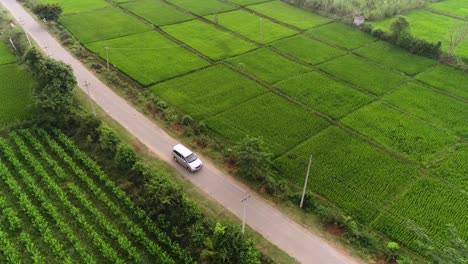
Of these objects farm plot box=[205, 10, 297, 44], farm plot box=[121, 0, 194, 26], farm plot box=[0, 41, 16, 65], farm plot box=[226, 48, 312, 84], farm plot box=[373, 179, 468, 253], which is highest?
farm plot box=[121, 0, 194, 26]

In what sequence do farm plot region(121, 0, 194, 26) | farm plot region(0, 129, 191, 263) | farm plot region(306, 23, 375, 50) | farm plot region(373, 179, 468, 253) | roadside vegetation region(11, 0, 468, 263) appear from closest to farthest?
farm plot region(0, 129, 191, 263), farm plot region(373, 179, 468, 253), roadside vegetation region(11, 0, 468, 263), farm plot region(306, 23, 375, 50), farm plot region(121, 0, 194, 26)

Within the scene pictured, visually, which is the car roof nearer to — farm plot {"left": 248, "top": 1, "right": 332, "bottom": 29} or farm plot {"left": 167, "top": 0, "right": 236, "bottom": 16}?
farm plot {"left": 248, "top": 1, "right": 332, "bottom": 29}

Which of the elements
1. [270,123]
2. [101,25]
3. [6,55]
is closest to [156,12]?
[101,25]

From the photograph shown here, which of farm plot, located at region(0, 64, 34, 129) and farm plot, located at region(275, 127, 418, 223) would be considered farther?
farm plot, located at region(0, 64, 34, 129)

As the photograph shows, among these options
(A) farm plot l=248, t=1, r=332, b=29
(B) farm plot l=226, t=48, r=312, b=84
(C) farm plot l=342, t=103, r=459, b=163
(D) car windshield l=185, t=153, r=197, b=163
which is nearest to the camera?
(D) car windshield l=185, t=153, r=197, b=163

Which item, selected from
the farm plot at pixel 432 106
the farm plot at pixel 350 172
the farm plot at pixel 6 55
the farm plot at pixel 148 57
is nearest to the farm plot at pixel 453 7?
the farm plot at pixel 432 106

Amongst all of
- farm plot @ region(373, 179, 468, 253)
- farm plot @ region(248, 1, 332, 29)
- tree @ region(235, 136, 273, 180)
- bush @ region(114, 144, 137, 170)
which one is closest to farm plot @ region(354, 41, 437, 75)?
farm plot @ region(248, 1, 332, 29)

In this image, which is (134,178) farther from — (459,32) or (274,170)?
(459,32)
